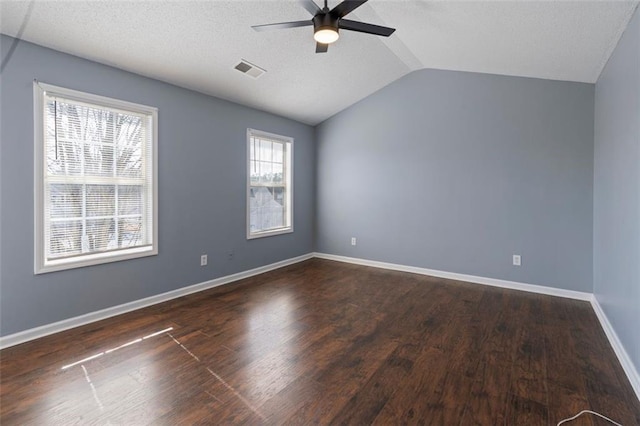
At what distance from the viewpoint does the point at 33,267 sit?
2.59m

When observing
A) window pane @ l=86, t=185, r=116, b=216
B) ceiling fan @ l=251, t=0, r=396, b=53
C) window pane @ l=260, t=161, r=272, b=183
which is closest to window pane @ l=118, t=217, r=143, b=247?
window pane @ l=86, t=185, r=116, b=216

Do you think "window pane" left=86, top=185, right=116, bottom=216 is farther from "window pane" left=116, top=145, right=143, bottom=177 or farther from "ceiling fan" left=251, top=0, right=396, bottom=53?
"ceiling fan" left=251, top=0, right=396, bottom=53

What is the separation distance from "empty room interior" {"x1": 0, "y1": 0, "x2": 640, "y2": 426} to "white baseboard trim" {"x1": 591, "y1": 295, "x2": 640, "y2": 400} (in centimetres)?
2

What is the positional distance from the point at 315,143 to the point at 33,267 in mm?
4333

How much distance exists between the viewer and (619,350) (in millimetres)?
2383

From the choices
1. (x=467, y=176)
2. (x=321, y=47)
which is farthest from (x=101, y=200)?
(x=467, y=176)

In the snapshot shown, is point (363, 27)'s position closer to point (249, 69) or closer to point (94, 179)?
point (249, 69)

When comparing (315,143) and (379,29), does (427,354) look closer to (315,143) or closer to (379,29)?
(379,29)

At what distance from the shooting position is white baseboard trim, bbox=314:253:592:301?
12.3 feet

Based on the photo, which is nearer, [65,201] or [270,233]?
[65,201]

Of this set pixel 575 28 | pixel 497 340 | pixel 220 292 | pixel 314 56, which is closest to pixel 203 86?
pixel 314 56

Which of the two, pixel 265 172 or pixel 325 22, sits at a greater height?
pixel 325 22

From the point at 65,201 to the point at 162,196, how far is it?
0.88 m

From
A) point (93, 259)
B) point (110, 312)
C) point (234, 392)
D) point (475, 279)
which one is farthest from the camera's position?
point (475, 279)
